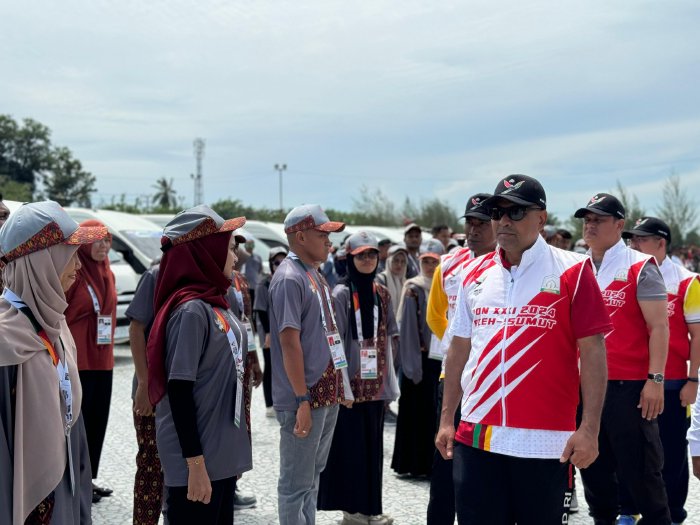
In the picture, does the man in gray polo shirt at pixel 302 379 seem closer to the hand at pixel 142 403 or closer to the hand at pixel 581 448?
the hand at pixel 142 403

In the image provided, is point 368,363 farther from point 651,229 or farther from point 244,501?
point 651,229

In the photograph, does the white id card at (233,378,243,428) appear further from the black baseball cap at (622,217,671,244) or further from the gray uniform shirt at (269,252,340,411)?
the black baseball cap at (622,217,671,244)

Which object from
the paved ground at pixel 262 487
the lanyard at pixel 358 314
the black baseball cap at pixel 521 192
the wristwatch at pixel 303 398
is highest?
the black baseball cap at pixel 521 192

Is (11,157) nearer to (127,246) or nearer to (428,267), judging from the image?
(127,246)

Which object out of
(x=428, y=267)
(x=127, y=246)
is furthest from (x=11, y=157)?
(x=428, y=267)

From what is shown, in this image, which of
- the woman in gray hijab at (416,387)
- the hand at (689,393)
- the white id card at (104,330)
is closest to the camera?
the hand at (689,393)

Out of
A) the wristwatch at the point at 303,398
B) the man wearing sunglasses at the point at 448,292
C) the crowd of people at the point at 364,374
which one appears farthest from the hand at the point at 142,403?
the man wearing sunglasses at the point at 448,292

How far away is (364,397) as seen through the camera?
4.99 metres

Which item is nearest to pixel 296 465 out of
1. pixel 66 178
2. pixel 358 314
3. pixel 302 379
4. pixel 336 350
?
pixel 302 379

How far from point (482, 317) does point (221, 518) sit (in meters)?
1.42

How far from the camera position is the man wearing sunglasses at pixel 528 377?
293 centimetres

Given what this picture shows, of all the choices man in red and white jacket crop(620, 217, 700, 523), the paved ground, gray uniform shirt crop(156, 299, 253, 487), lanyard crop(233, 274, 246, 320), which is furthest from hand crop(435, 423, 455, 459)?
lanyard crop(233, 274, 246, 320)

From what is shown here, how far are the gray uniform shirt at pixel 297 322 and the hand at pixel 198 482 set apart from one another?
1071 millimetres

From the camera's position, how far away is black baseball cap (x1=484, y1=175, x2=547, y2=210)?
10.1ft
